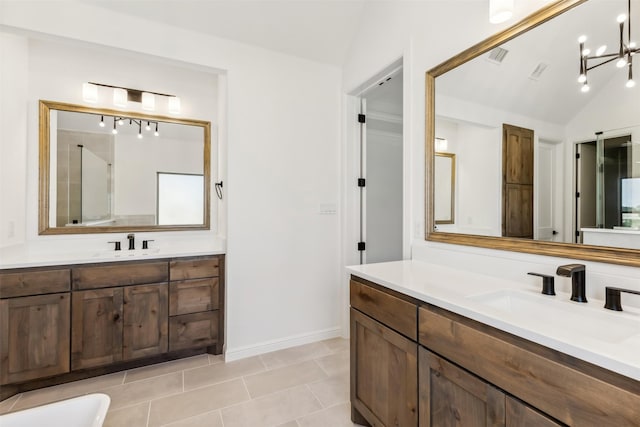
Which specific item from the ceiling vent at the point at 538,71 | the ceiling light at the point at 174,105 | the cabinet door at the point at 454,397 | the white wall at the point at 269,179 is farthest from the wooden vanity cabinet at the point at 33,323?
the ceiling vent at the point at 538,71

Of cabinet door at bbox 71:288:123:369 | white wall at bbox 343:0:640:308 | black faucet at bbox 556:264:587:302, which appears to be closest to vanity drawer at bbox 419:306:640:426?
black faucet at bbox 556:264:587:302

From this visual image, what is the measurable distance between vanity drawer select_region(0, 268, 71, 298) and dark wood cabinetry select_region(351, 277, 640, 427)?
2.02 m

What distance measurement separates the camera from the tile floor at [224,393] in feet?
5.90

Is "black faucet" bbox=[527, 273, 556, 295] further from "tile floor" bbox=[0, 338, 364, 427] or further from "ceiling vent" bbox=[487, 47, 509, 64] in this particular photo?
"tile floor" bbox=[0, 338, 364, 427]

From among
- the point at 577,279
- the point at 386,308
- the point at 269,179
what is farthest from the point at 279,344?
the point at 577,279

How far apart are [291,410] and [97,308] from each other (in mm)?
1578

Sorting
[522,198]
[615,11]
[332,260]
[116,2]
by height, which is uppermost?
[116,2]

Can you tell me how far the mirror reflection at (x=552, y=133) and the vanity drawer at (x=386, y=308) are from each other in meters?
0.67

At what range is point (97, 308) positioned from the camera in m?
2.16

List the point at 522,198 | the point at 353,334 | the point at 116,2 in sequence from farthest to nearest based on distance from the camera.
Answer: the point at 116,2 → the point at 353,334 → the point at 522,198

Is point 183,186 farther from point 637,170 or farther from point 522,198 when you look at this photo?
point 637,170

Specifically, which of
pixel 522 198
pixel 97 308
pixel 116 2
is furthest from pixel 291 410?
pixel 116 2

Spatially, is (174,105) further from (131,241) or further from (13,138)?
(131,241)

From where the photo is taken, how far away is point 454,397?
1090 millimetres
